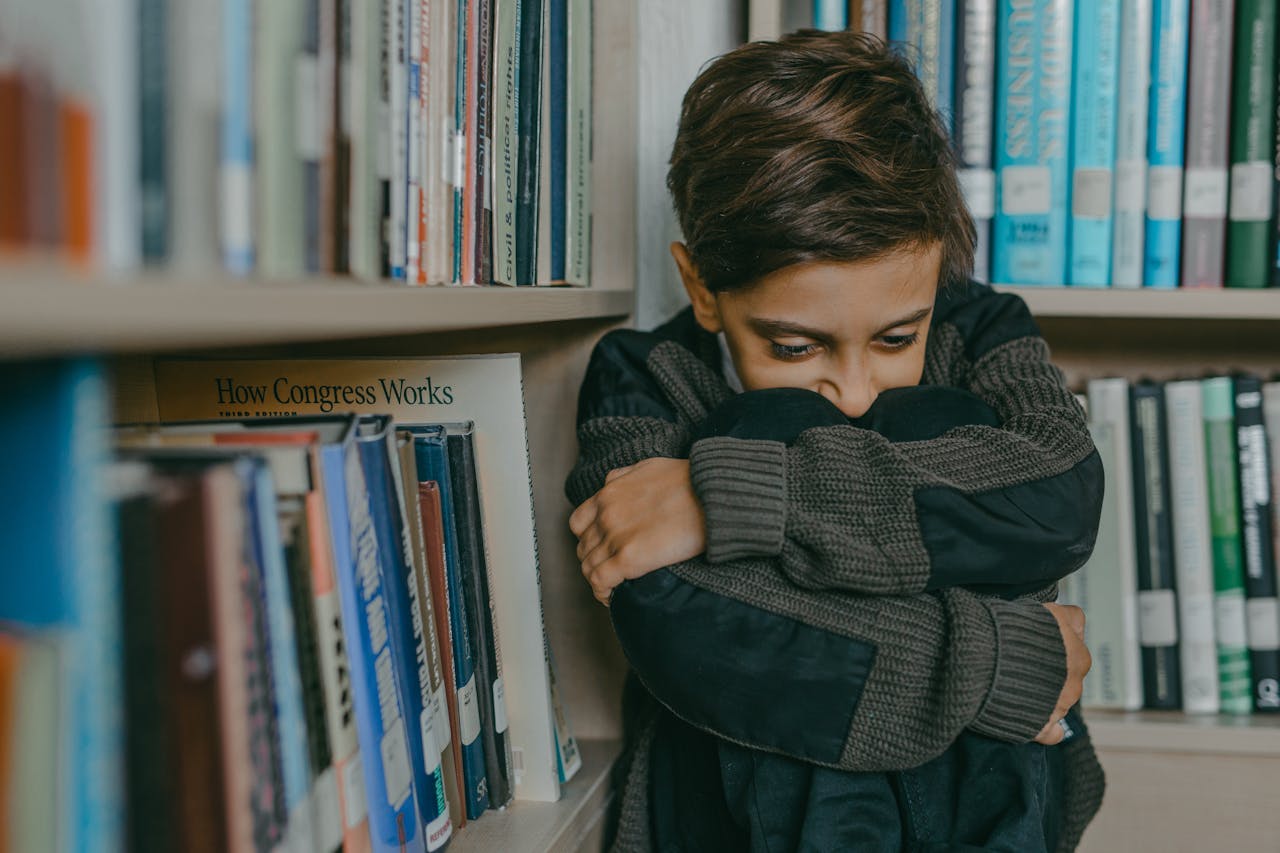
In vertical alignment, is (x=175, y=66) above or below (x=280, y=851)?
above

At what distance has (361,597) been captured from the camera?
1.84 ft

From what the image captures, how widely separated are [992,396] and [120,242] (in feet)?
2.27

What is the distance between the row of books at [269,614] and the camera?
0.36 meters

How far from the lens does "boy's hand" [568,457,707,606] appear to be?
746mm

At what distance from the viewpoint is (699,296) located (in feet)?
3.07

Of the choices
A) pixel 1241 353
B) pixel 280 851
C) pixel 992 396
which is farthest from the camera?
pixel 1241 353

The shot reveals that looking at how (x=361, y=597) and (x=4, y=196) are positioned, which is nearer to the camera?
(x=4, y=196)

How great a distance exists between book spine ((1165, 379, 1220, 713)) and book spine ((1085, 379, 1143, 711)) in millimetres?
43

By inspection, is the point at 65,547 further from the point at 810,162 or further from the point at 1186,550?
the point at 1186,550

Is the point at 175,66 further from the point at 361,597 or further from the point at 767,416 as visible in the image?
the point at 767,416

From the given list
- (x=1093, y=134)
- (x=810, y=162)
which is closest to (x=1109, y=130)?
(x=1093, y=134)

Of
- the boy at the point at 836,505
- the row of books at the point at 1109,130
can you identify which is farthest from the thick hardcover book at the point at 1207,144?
the boy at the point at 836,505

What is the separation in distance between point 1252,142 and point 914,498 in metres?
0.55

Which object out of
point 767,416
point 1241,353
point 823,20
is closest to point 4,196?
point 767,416
